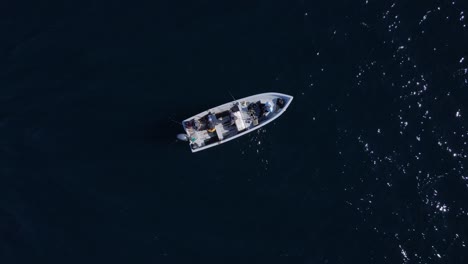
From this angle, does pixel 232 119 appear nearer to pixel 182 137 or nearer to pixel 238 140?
pixel 238 140

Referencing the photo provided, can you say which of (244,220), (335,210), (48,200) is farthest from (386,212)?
(48,200)

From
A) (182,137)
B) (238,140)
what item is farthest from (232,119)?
(182,137)

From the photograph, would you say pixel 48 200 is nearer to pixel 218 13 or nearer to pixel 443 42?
pixel 218 13

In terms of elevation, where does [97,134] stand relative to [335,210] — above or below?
above

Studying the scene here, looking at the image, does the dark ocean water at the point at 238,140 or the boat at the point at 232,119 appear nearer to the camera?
the boat at the point at 232,119

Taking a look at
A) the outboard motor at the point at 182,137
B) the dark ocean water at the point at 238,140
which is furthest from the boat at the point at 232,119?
the dark ocean water at the point at 238,140

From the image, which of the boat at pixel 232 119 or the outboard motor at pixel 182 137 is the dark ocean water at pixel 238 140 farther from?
the outboard motor at pixel 182 137

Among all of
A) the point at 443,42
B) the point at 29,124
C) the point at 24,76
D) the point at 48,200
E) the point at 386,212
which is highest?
the point at 24,76
